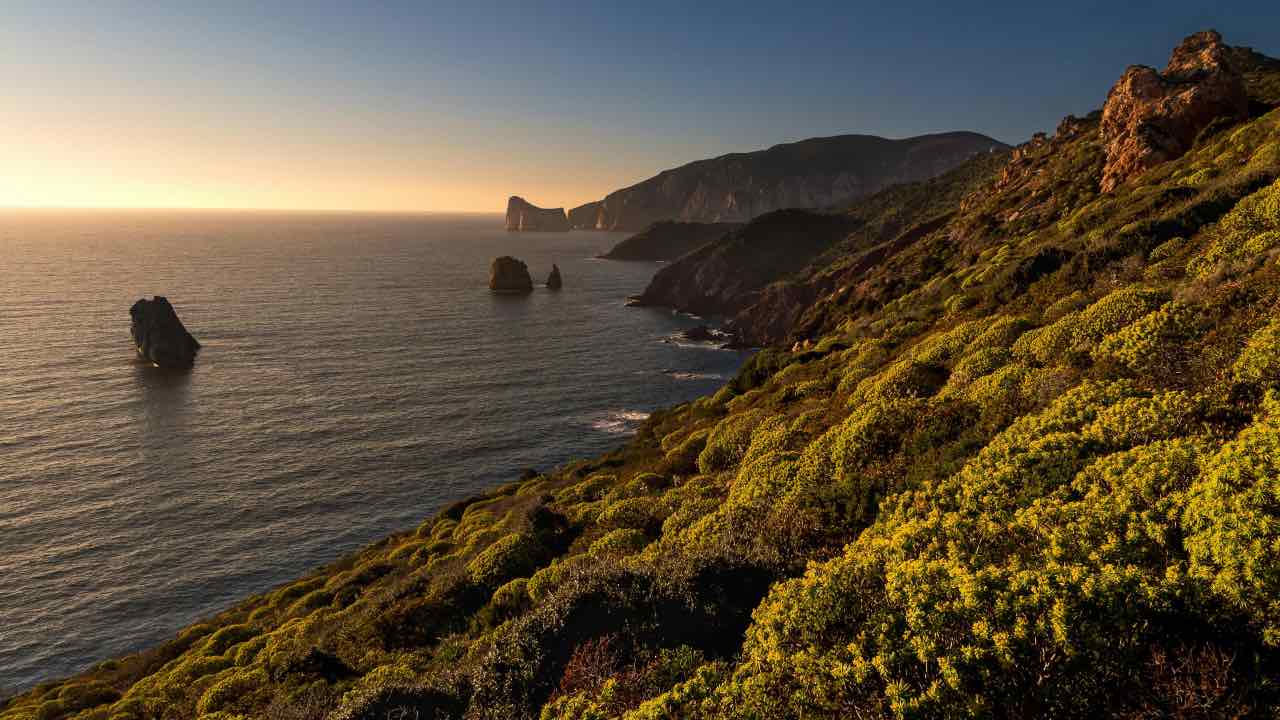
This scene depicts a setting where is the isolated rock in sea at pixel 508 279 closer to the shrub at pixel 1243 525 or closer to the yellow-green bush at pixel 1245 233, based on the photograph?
the yellow-green bush at pixel 1245 233

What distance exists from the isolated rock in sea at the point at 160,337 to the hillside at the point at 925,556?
76106 millimetres

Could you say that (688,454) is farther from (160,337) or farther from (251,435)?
(160,337)

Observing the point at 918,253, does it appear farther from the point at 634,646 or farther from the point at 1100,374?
the point at 634,646

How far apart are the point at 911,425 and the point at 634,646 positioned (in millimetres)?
10736

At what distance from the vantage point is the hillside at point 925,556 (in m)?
7.78

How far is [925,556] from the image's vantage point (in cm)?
1015

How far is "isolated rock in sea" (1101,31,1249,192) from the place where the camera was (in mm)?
43125

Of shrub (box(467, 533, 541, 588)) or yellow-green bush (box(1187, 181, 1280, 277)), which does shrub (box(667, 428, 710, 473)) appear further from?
yellow-green bush (box(1187, 181, 1280, 277))

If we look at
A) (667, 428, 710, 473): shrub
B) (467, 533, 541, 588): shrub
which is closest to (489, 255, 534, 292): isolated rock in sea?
(667, 428, 710, 473): shrub

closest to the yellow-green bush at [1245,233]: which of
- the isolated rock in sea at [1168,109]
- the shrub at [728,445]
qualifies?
the shrub at [728,445]

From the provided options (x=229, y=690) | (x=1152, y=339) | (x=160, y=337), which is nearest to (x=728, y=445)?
(x=1152, y=339)

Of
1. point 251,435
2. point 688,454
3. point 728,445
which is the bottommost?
point 251,435

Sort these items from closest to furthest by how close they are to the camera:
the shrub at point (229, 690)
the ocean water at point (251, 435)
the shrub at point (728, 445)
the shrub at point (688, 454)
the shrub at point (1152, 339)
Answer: the shrub at point (1152, 339), the shrub at point (229, 690), the shrub at point (728, 445), the shrub at point (688, 454), the ocean water at point (251, 435)

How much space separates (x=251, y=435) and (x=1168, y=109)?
92461mm
